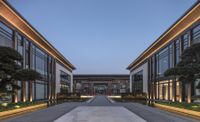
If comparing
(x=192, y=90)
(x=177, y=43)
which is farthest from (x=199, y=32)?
(x=177, y=43)

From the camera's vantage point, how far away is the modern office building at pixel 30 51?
1736 inches

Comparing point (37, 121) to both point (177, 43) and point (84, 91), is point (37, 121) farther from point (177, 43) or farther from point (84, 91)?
point (84, 91)

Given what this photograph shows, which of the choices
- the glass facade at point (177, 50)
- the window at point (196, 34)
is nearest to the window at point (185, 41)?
the window at point (196, 34)

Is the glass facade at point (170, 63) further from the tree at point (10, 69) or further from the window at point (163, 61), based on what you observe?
the tree at point (10, 69)

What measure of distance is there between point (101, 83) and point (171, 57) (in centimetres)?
12040

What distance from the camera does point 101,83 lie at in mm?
182375

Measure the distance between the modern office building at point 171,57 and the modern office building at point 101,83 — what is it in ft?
259

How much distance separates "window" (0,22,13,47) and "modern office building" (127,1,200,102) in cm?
2240

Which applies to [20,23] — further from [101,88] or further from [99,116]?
[101,88]

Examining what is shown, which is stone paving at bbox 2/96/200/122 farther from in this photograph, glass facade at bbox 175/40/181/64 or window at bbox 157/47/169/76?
window at bbox 157/47/169/76

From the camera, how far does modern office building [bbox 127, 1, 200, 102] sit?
48094 millimetres

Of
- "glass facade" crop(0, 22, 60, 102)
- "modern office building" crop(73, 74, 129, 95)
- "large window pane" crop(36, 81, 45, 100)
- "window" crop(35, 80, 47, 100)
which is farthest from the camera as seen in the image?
"modern office building" crop(73, 74, 129, 95)

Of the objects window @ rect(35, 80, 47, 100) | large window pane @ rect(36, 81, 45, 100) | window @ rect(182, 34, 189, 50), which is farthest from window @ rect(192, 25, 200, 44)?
large window pane @ rect(36, 81, 45, 100)

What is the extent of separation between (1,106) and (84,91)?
148 m
